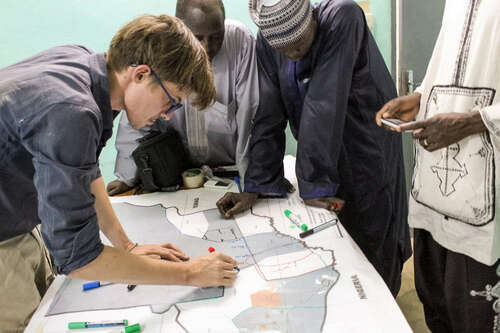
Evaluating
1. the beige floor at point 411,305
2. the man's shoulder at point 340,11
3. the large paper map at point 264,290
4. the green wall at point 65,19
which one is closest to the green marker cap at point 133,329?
the large paper map at point 264,290

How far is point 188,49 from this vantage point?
0.85m

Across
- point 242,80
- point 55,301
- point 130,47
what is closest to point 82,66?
point 130,47

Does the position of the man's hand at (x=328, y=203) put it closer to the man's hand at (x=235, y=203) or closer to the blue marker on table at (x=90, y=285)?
the man's hand at (x=235, y=203)

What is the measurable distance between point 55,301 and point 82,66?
59cm

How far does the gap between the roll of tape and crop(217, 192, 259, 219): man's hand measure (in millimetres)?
261

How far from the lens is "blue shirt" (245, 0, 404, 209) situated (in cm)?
126

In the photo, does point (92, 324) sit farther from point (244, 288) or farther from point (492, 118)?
point (492, 118)

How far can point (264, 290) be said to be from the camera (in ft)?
3.05

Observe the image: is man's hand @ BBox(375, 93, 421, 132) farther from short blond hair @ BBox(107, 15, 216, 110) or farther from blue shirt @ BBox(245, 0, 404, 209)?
short blond hair @ BBox(107, 15, 216, 110)

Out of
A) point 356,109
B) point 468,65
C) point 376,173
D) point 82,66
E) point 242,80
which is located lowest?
point 376,173

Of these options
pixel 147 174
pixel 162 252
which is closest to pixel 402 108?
pixel 162 252

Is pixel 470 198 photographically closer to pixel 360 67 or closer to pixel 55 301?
pixel 360 67

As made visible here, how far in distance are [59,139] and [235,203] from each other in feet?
2.51

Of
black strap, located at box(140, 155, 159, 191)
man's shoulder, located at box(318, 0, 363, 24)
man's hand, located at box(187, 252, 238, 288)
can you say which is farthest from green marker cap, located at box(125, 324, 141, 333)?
man's shoulder, located at box(318, 0, 363, 24)
